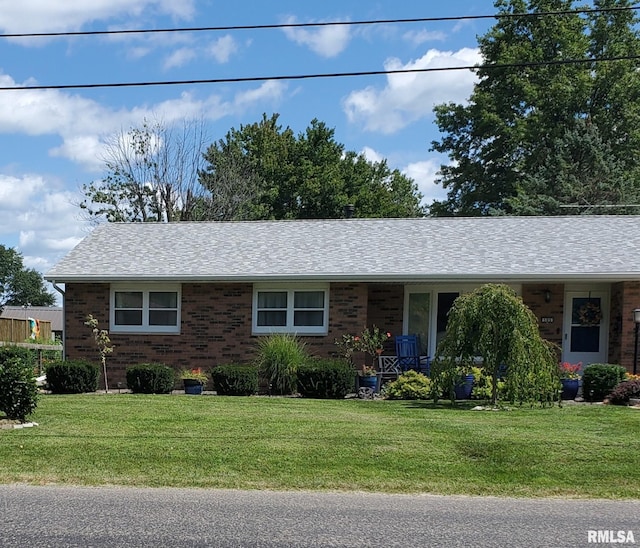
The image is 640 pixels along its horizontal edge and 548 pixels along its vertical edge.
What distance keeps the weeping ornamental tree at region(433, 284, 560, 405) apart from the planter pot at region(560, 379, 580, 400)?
1.79 metres

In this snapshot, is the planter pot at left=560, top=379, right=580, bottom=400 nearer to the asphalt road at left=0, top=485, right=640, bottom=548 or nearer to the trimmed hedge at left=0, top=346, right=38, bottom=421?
the asphalt road at left=0, top=485, right=640, bottom=548

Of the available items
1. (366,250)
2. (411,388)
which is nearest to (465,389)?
(411,388)

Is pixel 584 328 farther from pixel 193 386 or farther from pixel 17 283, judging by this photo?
pixel 17 283

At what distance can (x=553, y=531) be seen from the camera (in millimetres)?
6109

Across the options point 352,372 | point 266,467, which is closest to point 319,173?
point 352,372

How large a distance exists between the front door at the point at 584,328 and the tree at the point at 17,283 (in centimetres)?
8648

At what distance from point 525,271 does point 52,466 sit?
37.4ft

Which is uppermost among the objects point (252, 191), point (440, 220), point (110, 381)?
point (252, 191)

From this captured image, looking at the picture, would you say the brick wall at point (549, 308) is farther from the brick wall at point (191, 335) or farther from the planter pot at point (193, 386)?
the planter pot at point (193, 386)

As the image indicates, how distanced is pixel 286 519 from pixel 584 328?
12805 mm

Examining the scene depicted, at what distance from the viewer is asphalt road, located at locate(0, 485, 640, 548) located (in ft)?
19.2

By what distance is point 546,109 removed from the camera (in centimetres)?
3862

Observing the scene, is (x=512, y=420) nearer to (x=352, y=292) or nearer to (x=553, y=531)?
(x=553, y=531)

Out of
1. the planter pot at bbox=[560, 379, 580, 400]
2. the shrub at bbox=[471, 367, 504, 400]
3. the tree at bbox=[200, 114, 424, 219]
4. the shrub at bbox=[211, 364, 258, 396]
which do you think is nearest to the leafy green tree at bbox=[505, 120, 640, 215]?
the tree at bbox=[200, 114, 424, 219]
